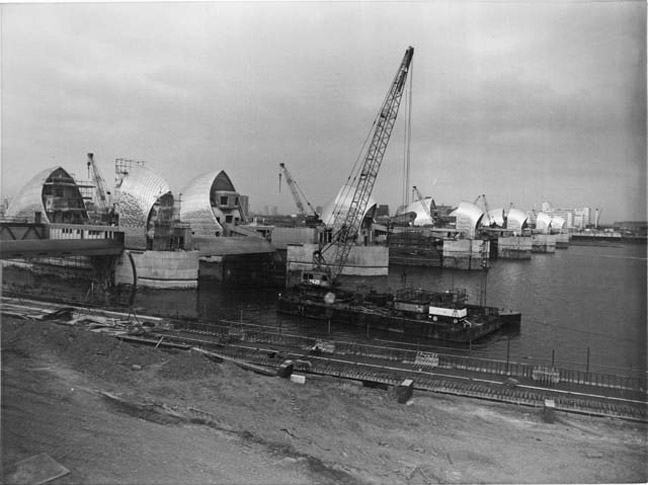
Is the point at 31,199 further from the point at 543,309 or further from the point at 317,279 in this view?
the point at 543,309

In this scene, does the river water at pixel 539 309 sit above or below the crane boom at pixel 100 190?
below

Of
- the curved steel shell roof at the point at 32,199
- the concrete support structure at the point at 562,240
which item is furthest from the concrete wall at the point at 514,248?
the curved steel shell roof at the point at 32,199

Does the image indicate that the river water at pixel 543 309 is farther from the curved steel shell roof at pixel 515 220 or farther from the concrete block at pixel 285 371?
the curved steel shell roof at pixel 515 220

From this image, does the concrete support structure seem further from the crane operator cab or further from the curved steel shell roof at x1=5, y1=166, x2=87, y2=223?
the curved steel shell roof at x1=5, y1=166, x2=87, y2=223

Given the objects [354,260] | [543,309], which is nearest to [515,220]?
[354,260]

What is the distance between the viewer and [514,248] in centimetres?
7112

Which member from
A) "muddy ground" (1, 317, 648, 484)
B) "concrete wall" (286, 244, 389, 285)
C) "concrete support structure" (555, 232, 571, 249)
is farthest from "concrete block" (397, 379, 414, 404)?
"concrete support structure" (555, 232, 571, 249)

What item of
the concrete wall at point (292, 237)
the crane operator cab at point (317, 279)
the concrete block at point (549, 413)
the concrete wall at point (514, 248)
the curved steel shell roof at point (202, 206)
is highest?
the curved steel shell roof at point (202, 206)

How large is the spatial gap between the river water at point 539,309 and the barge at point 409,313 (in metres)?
0.59

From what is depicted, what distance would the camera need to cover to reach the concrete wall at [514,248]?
231 feet

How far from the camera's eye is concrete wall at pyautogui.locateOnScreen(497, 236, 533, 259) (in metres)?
70.4

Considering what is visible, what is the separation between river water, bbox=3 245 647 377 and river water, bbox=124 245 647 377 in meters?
0.03

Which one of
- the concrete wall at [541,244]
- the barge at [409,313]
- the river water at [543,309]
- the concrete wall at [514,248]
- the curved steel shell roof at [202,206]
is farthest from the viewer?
the concrete wall at [541,244]

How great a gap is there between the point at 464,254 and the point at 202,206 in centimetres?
2773
